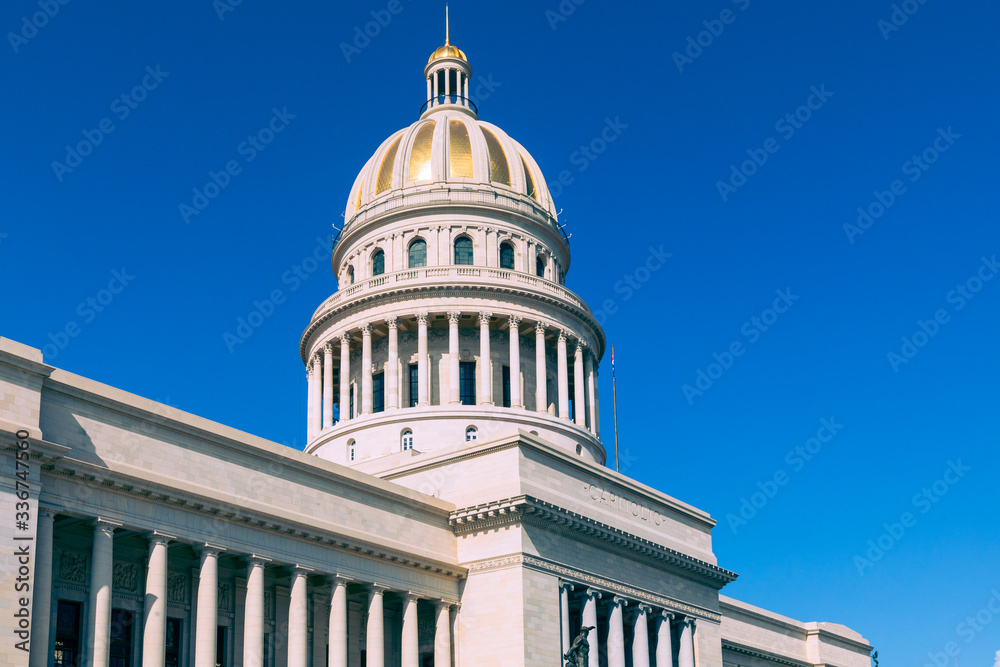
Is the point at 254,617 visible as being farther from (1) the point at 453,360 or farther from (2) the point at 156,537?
(1) the point at 453,360

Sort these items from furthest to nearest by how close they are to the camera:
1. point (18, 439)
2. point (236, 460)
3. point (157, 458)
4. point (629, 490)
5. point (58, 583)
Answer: point (629, 490), point (236, 460), point (157, 458), point (58, 583), point (18, 439)

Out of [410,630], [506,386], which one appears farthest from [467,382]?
[410,630]

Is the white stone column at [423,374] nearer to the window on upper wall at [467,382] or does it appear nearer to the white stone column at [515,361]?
the window on upper wall at [467,382]

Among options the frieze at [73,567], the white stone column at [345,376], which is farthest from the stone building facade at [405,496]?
the white stone column at [345,376]

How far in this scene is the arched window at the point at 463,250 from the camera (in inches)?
2759

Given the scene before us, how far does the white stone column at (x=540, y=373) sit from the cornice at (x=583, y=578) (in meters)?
14.9

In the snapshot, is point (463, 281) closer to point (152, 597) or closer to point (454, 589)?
point (454, 589)

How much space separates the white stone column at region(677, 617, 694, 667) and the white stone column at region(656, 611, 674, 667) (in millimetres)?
527

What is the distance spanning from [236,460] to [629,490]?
20409 millimetres

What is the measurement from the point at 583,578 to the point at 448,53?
44.2 meters

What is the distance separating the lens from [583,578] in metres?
48.8

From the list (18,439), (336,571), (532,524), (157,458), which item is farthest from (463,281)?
(18,439)

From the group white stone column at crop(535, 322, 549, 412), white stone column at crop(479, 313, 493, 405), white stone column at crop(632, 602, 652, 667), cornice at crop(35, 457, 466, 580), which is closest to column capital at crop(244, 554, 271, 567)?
cornice at crop(35, 457, 466, 580)

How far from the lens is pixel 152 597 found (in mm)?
35094
